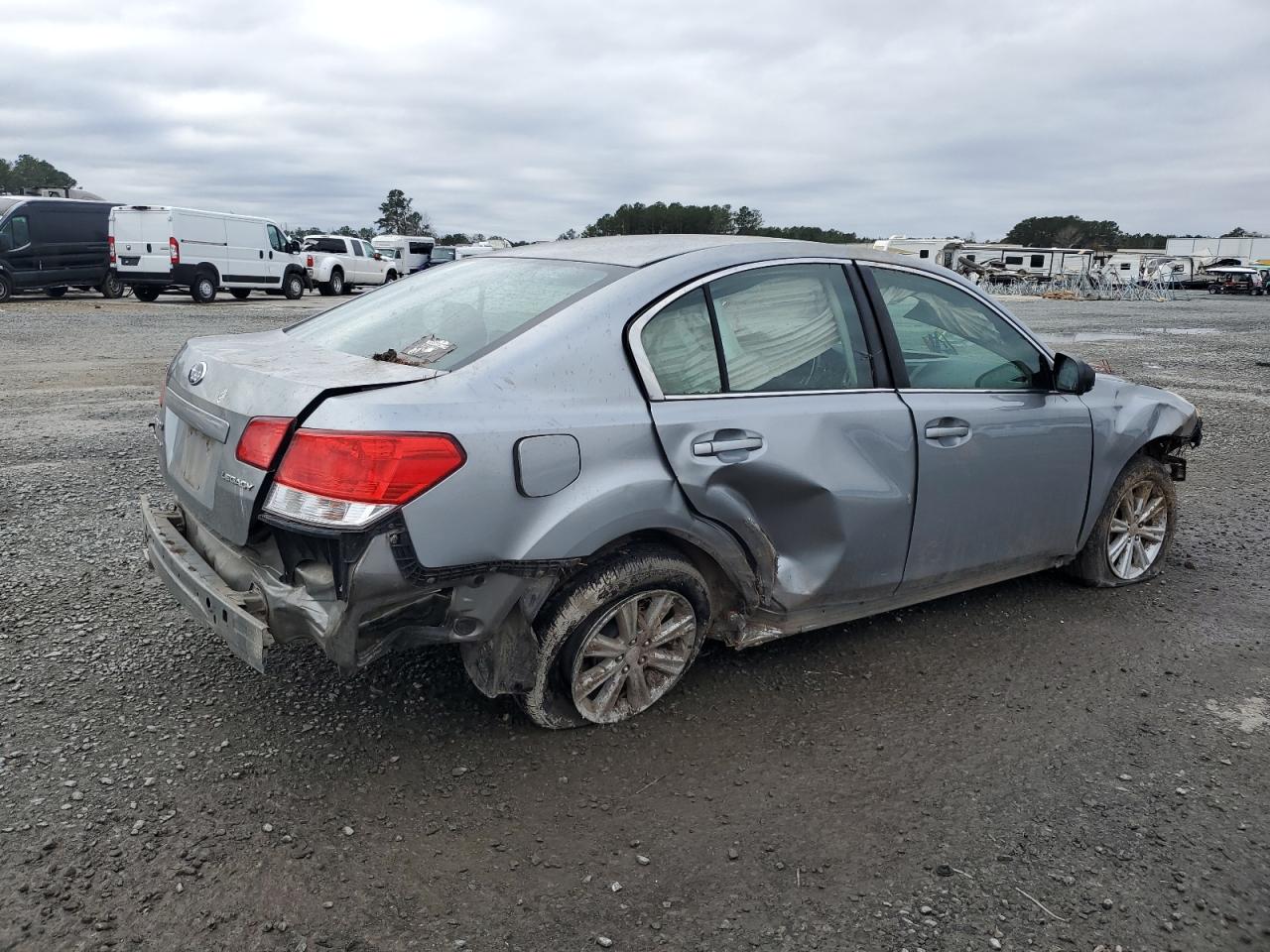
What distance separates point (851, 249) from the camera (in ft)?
12.0

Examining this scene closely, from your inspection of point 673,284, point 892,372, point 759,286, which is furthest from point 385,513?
point 892,372

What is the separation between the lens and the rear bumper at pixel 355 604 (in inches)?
99.1

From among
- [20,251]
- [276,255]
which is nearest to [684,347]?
[20,251]

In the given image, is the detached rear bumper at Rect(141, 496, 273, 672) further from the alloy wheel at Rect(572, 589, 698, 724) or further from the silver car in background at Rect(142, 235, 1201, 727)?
the alloy wheel at Rect(572, 589, 698, 724)

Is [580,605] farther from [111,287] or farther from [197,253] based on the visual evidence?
[111,287]

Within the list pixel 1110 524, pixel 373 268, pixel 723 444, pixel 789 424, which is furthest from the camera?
pixel 373 268

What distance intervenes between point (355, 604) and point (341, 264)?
28445 mm

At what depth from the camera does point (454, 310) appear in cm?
328

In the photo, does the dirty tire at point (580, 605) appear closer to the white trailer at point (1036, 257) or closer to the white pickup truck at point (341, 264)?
the white pickup truck at point (341, 264)

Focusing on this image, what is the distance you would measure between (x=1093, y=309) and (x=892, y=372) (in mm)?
32724

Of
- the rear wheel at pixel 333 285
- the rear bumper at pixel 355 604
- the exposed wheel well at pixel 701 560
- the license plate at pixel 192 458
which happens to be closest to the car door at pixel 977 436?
the exposed wheel well at pixel 701 560

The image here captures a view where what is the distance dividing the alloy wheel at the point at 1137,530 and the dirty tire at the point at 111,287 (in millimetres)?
22770

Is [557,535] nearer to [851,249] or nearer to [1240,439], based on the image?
[851,249]

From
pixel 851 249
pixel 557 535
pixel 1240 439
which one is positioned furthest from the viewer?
pixel 1240 439
